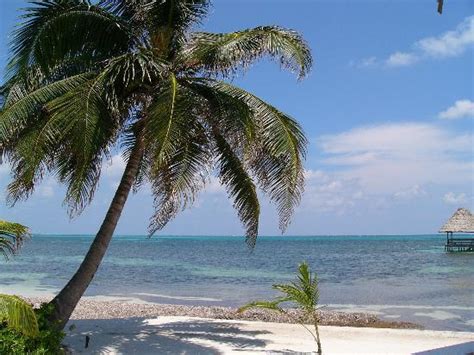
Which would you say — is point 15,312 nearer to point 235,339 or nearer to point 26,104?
point 26,104

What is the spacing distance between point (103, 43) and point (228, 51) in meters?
2.20

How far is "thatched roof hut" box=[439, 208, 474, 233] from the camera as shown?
45.7 meters

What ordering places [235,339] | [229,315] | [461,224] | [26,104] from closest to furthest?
[26,104] < [235,339] < [229,315] < [461,224]

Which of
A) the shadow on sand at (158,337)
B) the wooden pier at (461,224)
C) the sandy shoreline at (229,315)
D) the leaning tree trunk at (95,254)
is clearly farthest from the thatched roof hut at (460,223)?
the leaning tree trunk at (95,254)

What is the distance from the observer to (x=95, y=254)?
944 centimetres

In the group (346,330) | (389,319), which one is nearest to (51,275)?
(389,319)

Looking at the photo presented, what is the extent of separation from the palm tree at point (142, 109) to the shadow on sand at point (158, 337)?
1427mm

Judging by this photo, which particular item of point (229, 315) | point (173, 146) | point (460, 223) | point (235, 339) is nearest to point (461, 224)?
point (460, 223)

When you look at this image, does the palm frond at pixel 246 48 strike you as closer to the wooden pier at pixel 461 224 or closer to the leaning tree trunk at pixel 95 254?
the leaning tree trunk at pixel 95 254

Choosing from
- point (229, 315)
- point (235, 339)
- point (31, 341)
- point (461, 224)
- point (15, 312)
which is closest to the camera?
point (15, 312)

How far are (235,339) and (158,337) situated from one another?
153 centimetres

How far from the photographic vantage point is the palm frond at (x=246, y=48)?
924 centimetres

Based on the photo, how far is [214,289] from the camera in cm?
2675

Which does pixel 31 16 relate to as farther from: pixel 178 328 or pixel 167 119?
pixel 178 328
